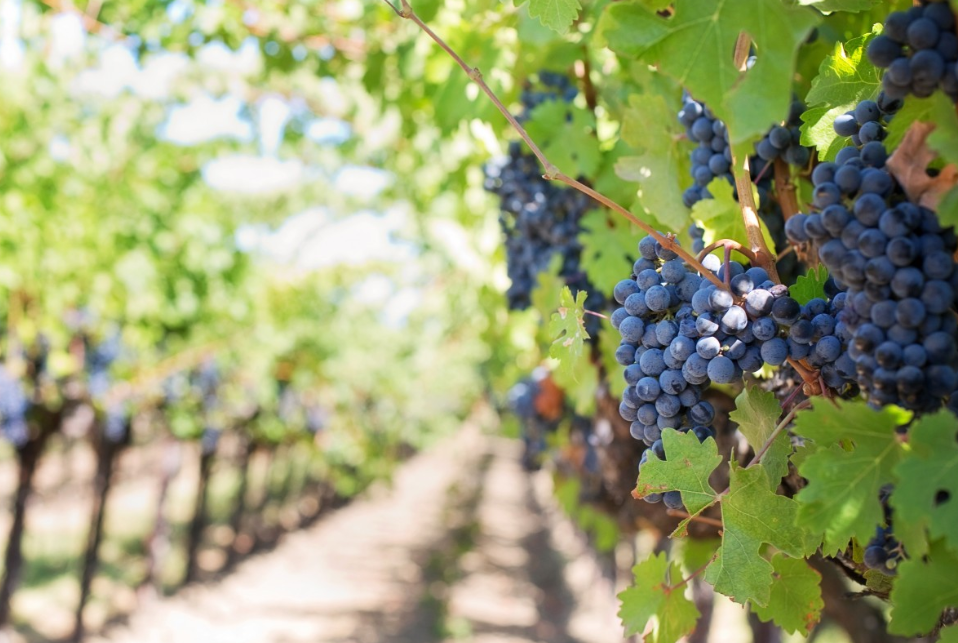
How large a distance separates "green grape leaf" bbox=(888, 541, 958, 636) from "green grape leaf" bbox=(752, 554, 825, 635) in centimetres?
37

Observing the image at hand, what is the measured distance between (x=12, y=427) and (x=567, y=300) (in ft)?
24.1

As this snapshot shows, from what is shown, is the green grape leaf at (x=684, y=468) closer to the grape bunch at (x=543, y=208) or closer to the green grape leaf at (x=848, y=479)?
the green grape leaf at (x=848, y=479)

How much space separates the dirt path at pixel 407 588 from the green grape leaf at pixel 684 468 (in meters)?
6.11

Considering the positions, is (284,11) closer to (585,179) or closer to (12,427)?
(585,179)

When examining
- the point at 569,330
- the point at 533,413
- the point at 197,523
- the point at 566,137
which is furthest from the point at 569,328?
the point at 197,523

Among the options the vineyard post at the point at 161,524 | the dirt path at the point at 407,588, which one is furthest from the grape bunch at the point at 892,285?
the vineyard post at the point at 161,524

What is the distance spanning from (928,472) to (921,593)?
0.60 ft

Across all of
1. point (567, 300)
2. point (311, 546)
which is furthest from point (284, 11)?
point (311, 546)

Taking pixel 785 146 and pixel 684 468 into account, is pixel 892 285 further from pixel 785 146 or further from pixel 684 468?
pixel 785 146

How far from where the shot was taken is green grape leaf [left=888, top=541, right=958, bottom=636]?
921mm

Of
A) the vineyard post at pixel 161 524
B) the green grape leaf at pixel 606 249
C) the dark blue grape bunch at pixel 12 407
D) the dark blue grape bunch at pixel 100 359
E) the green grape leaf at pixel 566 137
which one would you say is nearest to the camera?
the green grape leaf at pixel 606 249

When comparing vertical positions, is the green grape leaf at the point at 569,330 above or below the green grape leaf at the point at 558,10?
below

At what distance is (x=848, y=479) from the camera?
0.93 metres

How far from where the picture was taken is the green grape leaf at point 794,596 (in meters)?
1.30
